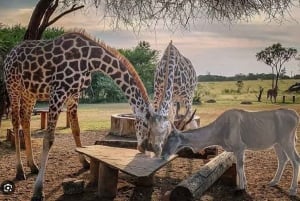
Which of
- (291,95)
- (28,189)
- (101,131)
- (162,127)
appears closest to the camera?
(162,127)

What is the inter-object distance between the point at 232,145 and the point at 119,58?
1658 mm

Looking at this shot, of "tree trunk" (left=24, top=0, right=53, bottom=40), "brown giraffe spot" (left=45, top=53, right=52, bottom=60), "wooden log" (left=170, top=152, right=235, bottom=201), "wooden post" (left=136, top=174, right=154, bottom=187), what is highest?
"tree trunk" (left=24, top=0, right=53, bottom=40)

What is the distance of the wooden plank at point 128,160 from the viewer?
385 centimetres

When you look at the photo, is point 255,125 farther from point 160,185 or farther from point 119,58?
point 119,58

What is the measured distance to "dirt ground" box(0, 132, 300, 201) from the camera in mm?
4430

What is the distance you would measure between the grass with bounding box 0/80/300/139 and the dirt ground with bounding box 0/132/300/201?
8.91 feet

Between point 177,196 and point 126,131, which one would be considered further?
point 126,131

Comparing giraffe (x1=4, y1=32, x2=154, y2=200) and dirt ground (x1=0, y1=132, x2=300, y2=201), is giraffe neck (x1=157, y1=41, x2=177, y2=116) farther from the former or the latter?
dirt ground (x1=0, y1=132, x2=300, y2=201)

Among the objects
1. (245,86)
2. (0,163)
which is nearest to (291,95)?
(245,86)

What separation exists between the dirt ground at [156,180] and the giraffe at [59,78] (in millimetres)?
350

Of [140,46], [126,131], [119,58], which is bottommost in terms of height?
[126,131]

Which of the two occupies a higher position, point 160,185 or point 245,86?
point 245,86

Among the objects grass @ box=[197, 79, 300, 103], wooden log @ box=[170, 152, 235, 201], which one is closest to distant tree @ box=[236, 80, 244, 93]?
grass @ box=[197, 79, 300, 103]

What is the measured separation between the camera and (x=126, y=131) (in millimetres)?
6664
